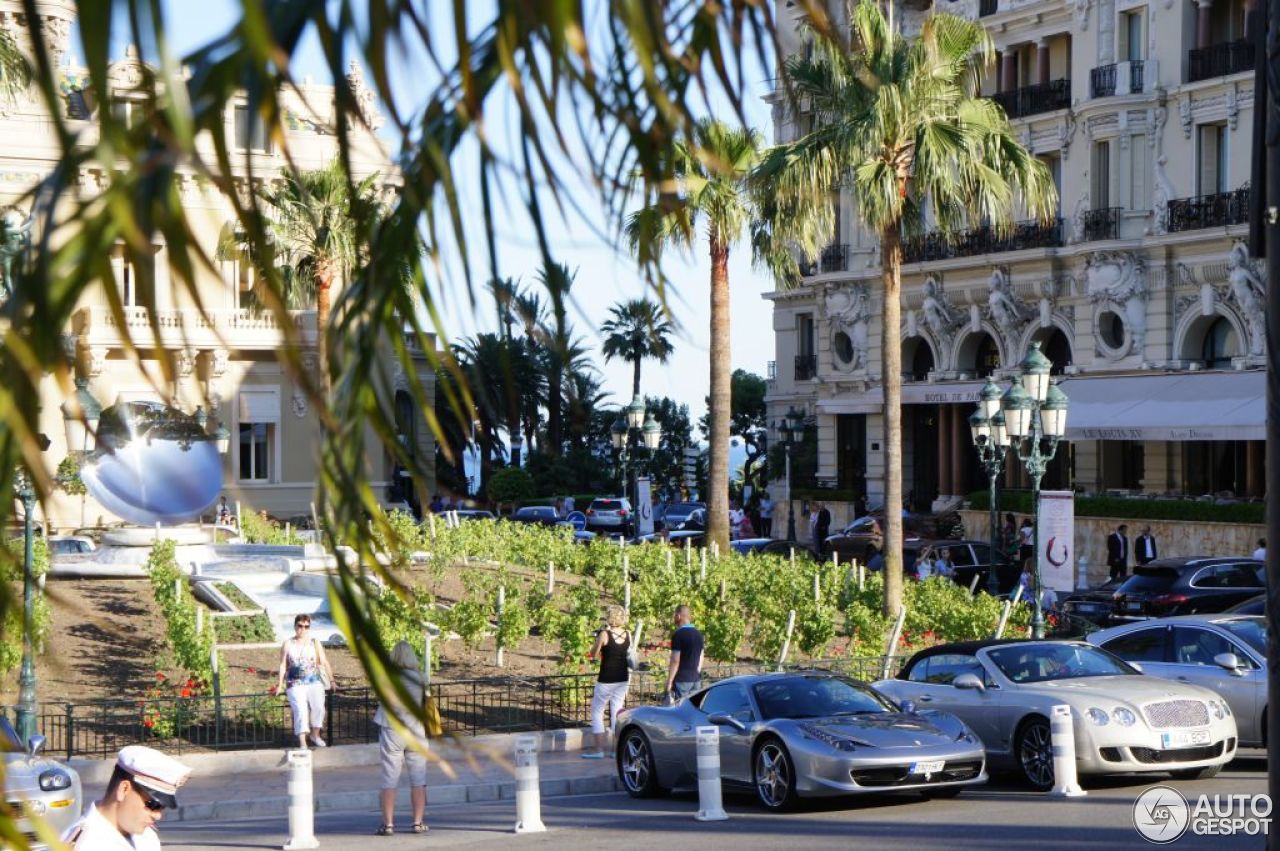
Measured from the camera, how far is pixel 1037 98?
177 feet

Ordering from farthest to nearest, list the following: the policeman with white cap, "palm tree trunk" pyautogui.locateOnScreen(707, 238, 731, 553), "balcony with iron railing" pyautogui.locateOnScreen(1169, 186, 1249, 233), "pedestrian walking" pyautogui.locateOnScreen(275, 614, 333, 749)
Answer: "balcony with iron railing" pyautogui.locateOnScreen(1169, 186, 1249, 233) < "palm tree trunk" pyautogui.locateOnScreen(707, 238, 731, 553) < "pedestrian walking" pyautogui.locateOnScreen(275, 614, 333, 749) < the policeman with white cap

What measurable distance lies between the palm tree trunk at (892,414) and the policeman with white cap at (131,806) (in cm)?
2202

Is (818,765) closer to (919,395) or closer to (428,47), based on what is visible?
(428,47)

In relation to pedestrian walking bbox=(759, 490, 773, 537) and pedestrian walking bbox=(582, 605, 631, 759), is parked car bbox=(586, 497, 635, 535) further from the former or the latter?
pedestrian walking bbox=(582, 605, 631, 759)

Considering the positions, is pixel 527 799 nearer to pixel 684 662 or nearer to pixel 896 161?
pixel 684 662

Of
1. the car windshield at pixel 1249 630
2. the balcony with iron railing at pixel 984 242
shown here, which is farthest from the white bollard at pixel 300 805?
the balcony with iron railing at pixel 984 242

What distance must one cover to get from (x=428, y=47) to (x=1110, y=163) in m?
51.6

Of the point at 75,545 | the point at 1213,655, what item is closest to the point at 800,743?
the point at 1213,655

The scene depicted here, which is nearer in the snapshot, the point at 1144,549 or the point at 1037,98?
the point at 1144,549

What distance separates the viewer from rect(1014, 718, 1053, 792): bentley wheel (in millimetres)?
16391

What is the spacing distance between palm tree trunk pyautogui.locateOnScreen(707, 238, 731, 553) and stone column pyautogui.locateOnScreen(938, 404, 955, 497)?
25.2 m

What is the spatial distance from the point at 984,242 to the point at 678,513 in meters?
15.9

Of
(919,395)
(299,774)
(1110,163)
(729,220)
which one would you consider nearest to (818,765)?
(299,774)

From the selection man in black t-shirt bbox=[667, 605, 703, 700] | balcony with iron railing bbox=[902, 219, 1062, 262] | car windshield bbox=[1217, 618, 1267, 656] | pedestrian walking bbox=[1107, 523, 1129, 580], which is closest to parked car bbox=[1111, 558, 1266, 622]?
pedestrian walking bbox=[1107, 523, 1129, 580]
